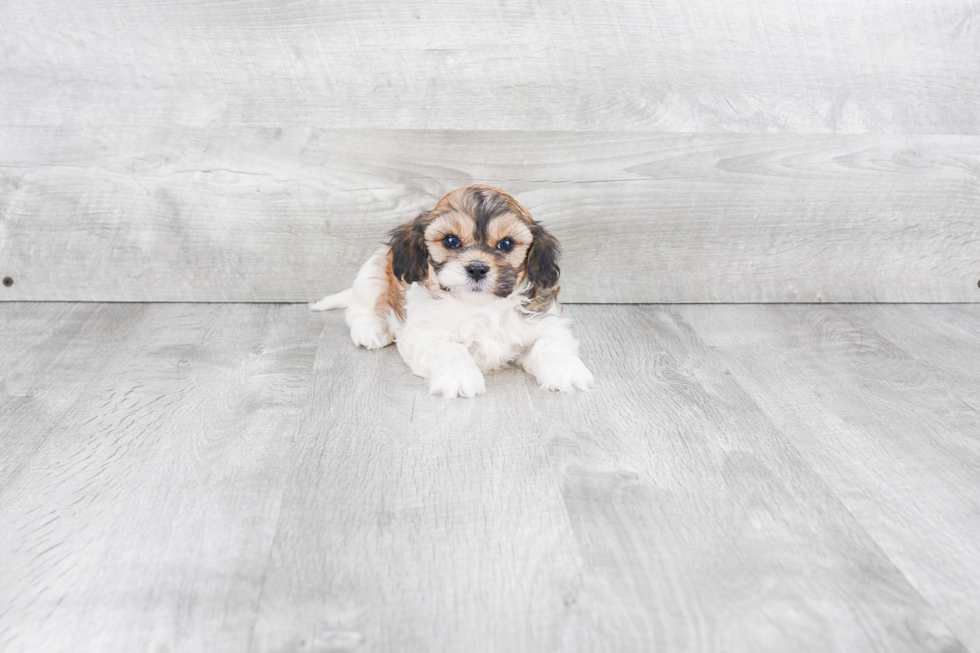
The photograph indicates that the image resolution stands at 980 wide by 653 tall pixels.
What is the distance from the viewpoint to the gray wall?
2.62m

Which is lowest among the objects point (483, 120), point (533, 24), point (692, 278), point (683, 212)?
point (692, 278)

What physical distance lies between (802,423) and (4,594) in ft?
5.47

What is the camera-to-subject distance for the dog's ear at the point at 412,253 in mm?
2154

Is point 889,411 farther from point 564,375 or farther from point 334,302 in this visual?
point 334,302

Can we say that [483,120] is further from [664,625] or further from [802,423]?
[664,625]

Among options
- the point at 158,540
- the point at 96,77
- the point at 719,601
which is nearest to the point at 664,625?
the point at 719,601

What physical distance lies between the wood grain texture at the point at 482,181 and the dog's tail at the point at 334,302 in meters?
0.10

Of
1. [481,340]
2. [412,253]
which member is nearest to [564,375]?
[481,340]

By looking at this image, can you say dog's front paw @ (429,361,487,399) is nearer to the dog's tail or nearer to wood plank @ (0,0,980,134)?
the dog's tail

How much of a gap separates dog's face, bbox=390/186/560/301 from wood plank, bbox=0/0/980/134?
0.70 metres

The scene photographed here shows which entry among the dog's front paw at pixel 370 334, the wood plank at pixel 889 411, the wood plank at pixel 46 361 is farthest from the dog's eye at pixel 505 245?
the wood plank at pixel 46 361

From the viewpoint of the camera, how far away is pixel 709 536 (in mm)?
1489

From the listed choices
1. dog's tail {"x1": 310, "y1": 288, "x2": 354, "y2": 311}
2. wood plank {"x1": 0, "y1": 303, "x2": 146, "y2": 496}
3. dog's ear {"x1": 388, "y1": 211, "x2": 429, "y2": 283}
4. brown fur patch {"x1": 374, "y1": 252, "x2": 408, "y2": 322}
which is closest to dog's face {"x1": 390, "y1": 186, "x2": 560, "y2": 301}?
dog's ear {"x1": 388, "y1": 211, "x2": 429, "y2": 283}

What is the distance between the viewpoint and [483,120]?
2.70 meters
